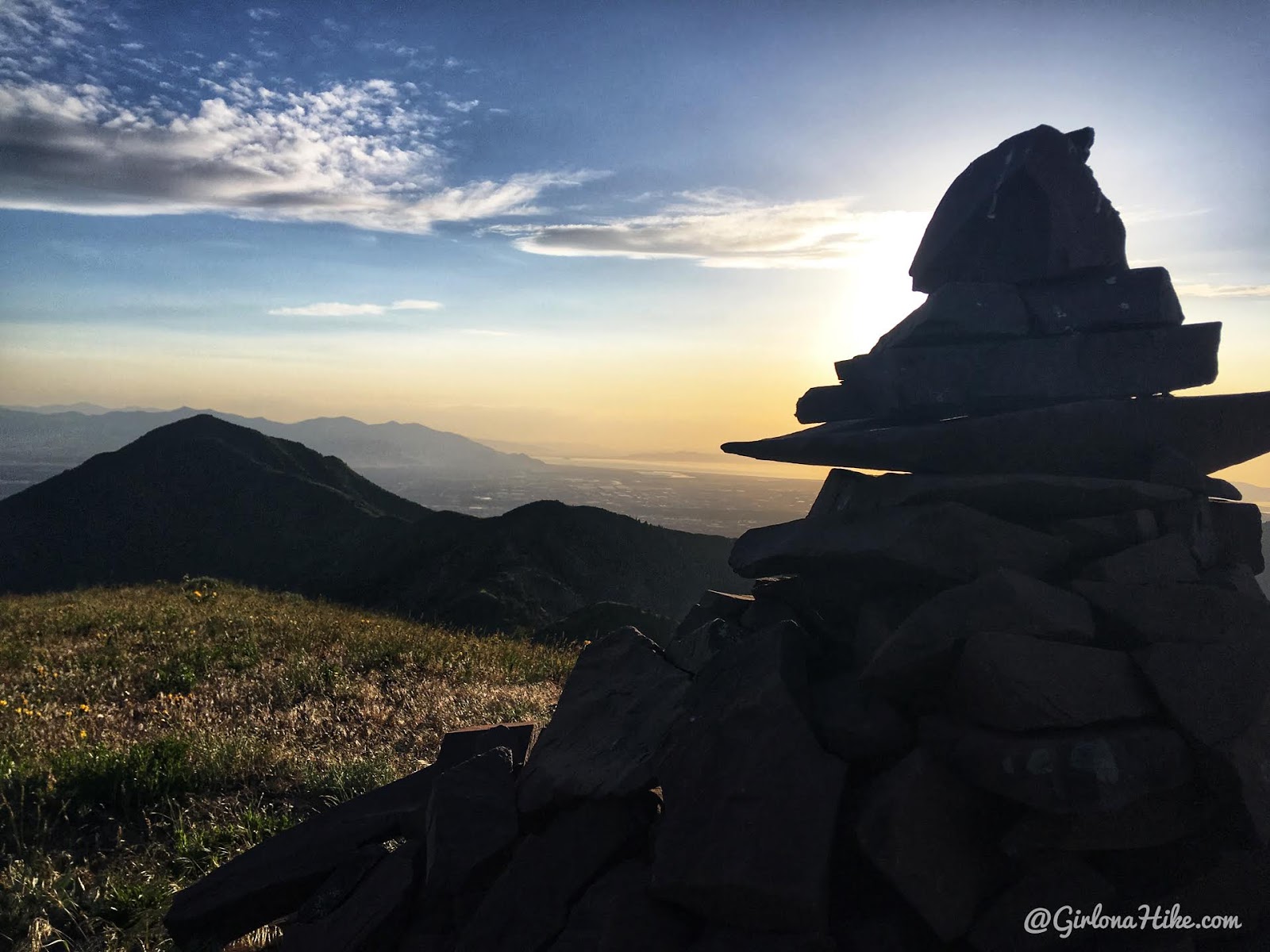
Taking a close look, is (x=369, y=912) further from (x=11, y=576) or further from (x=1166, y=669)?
(x=11, y=576)

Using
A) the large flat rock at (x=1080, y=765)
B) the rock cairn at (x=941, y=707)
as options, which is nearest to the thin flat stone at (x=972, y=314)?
the rock cairn at (x=941, y=707)

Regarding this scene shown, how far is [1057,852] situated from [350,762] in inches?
293

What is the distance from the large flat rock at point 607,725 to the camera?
5.87 metres

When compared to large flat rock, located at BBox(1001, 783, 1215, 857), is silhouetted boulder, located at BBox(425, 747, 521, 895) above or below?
below

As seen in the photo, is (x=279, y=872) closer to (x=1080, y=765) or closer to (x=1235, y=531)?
(x=1080, y=765)

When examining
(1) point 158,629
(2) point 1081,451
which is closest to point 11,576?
(1) point 158,629

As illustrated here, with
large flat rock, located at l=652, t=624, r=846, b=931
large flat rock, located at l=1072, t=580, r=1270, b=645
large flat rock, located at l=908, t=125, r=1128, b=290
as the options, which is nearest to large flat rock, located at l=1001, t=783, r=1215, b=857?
large flat rock, located at l=1072, t=580, r=1270, b=645

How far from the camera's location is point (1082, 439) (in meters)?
6.34

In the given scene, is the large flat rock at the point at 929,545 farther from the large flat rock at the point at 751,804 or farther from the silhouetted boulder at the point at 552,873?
the silhouetted boulder at the point at 552,873

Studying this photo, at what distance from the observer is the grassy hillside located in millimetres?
6496

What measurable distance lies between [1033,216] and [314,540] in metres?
47.0

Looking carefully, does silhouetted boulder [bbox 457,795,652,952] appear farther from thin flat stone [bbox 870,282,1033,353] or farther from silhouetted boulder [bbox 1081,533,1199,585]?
thin flat stone [bbox 870,282,1033,353]

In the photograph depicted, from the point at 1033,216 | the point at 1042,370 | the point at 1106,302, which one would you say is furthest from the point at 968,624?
the point at 1033,216

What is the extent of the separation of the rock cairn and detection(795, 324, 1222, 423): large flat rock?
0.08 feet
